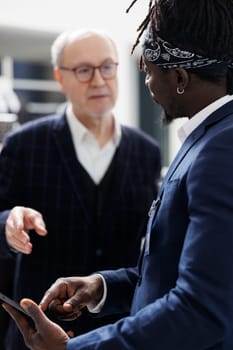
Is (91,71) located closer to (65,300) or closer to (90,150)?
(90,150)

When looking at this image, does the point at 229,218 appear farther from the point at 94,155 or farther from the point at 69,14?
the point at 69,14

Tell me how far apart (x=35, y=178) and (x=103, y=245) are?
0.30 m

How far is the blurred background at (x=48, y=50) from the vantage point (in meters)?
4.05

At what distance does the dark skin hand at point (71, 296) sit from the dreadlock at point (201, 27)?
50cm

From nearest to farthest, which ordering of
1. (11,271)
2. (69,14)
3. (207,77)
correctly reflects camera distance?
(207,77), (11,271), (69,14)

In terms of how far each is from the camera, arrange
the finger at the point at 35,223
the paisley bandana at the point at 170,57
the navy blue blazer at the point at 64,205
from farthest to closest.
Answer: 1. the navy blue blazer at the point at 64,205
2. the finger at the point at 35,223
3. the paisley bandana at the point at 170,57

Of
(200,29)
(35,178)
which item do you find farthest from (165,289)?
(35,178)

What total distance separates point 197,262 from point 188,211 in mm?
93

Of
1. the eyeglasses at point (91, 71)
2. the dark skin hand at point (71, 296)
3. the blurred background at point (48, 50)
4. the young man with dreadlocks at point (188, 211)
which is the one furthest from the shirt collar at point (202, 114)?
the blurred background at point (48, 50)

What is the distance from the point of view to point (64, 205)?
175 cm

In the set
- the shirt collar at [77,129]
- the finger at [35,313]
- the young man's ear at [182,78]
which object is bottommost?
the finger at [35,313]

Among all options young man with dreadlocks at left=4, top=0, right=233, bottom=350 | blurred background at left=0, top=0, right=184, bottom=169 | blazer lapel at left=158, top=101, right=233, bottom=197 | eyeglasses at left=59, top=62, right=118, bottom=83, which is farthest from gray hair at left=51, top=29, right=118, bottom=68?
blurred background at left=0, top=0, right=184, bottom=169

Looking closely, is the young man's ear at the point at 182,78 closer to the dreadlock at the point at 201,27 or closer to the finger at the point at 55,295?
the dreadlock at the point at 201,27

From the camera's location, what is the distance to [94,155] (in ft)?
6.01
